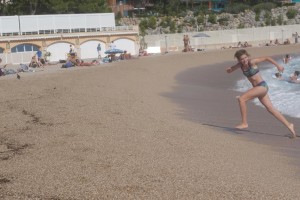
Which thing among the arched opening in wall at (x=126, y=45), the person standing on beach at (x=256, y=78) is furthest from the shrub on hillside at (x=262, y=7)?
the person standing on beach at (x=256, y=78)

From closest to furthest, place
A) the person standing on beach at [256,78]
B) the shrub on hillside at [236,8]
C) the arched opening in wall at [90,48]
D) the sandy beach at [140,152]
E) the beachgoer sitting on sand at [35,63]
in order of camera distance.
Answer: the sandy beach at [140,152]
the person standing on beach at [256,78]
the beachgoer sitting on sand at [35,63]
the arched opening in wall at [90,48]
the shrub on hillside at [236,8]

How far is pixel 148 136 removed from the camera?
296 inches

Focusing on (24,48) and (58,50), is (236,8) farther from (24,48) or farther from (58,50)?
(24,48)

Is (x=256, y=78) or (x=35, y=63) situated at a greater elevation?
(x=256, y=78)

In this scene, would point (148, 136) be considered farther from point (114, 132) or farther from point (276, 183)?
point (276, 183)

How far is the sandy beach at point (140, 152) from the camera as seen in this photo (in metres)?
4.86

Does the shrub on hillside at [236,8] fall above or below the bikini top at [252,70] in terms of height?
above

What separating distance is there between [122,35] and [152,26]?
1881 centimetres

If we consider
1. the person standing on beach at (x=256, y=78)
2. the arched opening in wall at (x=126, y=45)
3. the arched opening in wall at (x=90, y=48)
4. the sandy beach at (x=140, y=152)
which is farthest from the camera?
the arched opening in wall at (x=126, y=45)

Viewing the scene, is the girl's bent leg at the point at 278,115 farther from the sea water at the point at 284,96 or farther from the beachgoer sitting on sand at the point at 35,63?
the beachgoer sitting on sand at the point at 35,63

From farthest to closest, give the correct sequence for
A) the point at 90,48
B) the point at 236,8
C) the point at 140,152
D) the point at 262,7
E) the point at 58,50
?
the point at 262,7
the point at 236,8
the point at 90,48
the point at 58,50
the point at 140,152

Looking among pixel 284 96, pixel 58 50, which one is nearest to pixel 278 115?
pixel 284 96

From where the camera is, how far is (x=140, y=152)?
639 centimetres

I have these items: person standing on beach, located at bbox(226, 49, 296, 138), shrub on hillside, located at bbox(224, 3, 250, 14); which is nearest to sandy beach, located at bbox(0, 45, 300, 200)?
person standing on beach, located at bbox(226, 49, 296, 138)
